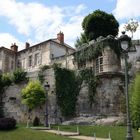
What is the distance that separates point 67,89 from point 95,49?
221 inches

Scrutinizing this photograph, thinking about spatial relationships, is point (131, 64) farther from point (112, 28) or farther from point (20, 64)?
point (20, 64)

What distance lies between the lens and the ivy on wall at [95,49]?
3984 cm

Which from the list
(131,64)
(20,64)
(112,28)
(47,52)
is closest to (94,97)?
(131,64)

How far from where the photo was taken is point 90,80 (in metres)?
39.6

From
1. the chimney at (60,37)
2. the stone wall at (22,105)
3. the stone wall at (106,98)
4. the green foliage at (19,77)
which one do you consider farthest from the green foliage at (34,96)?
the chimney at (60,37)

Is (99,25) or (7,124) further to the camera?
(99,25)

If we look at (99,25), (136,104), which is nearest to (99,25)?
(99,25)

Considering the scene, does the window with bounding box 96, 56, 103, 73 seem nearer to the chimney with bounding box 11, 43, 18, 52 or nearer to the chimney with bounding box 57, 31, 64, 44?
the chimney with bounding box 57, 31, 64, 44

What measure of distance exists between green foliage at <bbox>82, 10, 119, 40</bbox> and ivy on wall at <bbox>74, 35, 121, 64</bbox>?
680 cm

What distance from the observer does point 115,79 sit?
3850cm

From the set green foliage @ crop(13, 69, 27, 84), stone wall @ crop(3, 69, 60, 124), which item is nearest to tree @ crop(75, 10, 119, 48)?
stone wall @ crop(3, 69, 60, 124)

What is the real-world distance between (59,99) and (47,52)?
18503mm

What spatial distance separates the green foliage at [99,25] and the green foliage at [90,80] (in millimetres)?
10622

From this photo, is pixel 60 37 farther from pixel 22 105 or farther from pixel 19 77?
pixel 22 105
